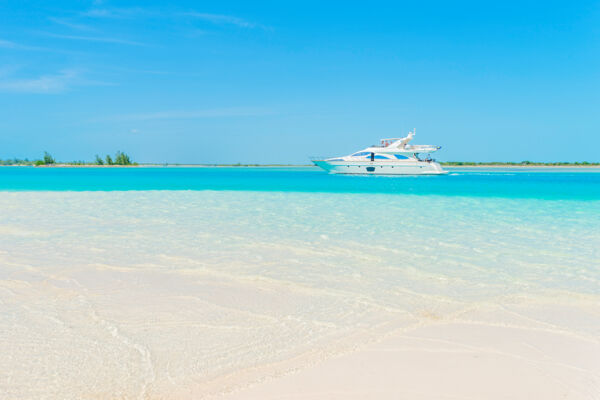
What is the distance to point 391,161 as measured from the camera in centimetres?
4784

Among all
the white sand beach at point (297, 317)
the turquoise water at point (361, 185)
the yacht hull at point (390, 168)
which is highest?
the yacht hull at point (390, 168)

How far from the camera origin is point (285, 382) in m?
2.55

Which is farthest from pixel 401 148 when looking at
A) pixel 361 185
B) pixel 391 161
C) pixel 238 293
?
pixel 238 293

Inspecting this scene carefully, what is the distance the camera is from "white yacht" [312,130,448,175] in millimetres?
47750

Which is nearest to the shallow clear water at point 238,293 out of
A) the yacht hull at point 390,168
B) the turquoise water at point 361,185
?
the turquoise water at point 361,185

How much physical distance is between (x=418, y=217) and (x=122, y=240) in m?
7.33

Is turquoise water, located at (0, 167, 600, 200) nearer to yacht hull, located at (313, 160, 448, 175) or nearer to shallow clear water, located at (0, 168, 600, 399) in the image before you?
yacht hull, located at (313, 160, 448, 175)

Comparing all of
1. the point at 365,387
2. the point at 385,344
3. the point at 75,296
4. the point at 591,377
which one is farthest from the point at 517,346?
the point at 75,296

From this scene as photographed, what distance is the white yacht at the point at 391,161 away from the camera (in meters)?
47.8

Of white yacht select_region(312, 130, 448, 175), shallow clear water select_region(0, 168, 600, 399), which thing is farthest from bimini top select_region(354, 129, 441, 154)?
shallow clear water select_region(0, 168, 600, 399)

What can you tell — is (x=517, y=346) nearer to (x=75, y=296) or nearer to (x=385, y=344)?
(x=385, y=344)

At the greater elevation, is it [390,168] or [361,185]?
[390,168]

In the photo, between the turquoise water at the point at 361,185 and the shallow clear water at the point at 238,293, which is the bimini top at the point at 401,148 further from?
the shallow clear water at the point at 238,293

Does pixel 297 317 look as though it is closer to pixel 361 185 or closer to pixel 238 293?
pixel 238 293
